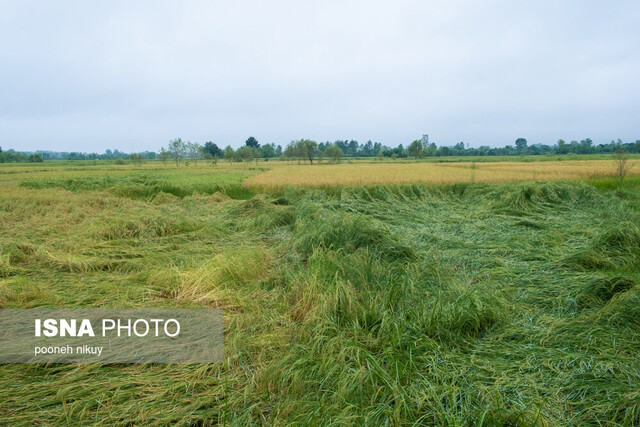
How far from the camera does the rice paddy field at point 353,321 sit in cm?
196

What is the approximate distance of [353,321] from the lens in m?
2.85

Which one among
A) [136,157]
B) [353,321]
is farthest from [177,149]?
[353,321]

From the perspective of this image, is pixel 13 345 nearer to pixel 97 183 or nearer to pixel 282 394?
pixel 282 394

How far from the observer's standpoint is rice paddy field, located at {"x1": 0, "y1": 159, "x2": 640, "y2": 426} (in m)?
1.96

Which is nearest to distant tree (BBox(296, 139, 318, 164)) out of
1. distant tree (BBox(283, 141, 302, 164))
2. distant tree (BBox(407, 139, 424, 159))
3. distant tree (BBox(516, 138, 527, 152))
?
distant tree (BBox(283, 141, 302, 164))

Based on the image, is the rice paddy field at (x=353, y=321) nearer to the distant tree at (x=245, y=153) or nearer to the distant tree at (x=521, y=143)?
the distant tree at (x=245, y=153)

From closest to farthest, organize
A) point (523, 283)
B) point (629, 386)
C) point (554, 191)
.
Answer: point (629, 386) → point (523, 283) → point (554, 191)

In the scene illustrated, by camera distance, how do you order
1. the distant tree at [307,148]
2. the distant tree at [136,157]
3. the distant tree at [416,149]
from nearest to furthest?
the distant tree at [136,157]
the distant tree at [307,148]
the distant tree at [416,149]

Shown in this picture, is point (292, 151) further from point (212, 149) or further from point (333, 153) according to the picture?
point (212, 149)

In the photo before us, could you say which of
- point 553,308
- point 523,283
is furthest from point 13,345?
point 523,283

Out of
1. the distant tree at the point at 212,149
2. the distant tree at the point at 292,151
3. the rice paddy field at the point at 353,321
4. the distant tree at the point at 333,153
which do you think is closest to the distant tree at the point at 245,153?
the distant tree at the point at 292,151

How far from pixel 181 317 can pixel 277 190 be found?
1111 centimetres

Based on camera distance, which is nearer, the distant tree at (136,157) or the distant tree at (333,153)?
the distant tree at (136,157)

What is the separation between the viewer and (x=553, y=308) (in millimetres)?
3199
